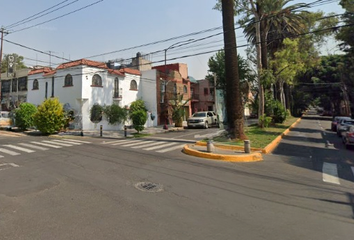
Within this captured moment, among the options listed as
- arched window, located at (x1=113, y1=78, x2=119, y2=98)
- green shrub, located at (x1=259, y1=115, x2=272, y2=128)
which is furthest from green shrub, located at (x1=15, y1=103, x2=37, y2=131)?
green shrub, located at (x1=259, y1=115, x2=272, y2=128)

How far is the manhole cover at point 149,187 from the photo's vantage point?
5655 mm

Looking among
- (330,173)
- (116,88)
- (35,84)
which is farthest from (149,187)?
(35,84)

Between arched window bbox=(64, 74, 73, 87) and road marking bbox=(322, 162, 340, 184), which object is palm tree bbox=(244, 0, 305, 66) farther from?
arched window bbox=(64, 74, 73, 87)

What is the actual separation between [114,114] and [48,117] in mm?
5988

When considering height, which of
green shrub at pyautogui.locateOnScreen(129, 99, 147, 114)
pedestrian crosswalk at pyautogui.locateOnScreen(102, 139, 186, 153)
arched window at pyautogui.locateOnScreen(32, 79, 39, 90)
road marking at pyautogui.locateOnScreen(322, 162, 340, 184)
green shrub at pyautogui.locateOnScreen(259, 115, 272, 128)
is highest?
arched window at pyautogui.locateOnScreen(32, 79, 39, 90)

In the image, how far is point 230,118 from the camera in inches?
510

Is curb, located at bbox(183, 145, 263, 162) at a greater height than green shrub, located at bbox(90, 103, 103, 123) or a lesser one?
lesser

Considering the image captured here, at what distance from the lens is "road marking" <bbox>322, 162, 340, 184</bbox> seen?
6.76 m

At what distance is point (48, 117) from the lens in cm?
1906

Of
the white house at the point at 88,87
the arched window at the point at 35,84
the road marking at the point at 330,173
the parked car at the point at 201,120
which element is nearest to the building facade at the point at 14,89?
the white house at the point at 88,87

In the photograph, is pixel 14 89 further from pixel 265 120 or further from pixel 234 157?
pixel 234 157

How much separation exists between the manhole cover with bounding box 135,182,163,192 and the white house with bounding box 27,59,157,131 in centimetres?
1826

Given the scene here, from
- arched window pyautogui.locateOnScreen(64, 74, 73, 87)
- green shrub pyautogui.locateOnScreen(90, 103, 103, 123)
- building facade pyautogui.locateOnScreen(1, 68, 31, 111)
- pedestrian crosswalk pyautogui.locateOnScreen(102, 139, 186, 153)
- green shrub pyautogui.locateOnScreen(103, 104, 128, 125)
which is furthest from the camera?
building facade pyautogui.locateOnScreen(1, 68, 31, 111)

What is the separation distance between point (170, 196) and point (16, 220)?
2946 mm
